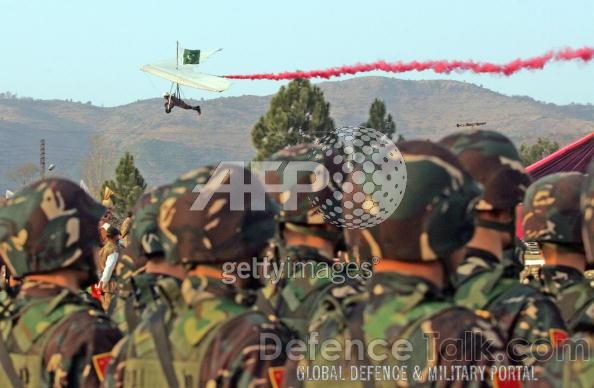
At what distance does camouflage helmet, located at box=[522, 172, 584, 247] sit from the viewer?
7945 millimetres

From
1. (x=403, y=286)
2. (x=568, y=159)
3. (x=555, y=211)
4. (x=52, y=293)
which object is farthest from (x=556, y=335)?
(x=568, y=159)

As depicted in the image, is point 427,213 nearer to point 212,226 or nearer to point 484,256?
point 212,226

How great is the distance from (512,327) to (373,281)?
151 cm

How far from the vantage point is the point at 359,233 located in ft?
18.4

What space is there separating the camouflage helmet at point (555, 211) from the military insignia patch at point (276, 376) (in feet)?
9.28


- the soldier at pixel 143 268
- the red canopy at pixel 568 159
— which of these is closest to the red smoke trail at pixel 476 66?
the red canopy at pixel 568 159

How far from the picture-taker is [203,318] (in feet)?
19.2

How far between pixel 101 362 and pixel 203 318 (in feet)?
3.15

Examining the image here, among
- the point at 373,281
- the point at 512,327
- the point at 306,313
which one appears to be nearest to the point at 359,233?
the point at 373,281

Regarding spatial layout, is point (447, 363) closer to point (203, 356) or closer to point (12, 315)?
point (203, 356)

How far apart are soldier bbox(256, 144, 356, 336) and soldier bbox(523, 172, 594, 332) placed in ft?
3.98

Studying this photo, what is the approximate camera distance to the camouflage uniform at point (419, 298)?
4.93 metres

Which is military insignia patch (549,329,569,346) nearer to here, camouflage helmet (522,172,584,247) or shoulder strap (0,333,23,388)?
camouflage helmet (522,172,584,247)

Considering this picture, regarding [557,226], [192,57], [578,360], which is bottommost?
[578,360]
